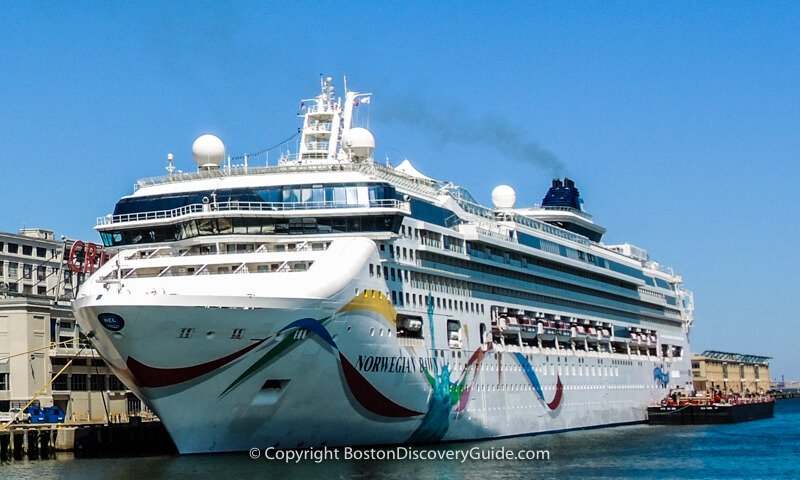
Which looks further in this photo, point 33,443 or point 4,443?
point 33,443

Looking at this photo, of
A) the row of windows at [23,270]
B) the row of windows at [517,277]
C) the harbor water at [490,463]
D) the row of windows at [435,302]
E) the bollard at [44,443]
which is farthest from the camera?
the row of windows at [23,270]

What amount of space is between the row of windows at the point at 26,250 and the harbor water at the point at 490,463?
47.8m

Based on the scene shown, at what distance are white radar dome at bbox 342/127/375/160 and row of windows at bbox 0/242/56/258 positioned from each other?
50446 millimetres

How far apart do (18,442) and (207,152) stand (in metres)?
15.6

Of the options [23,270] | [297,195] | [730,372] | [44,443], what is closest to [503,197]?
[297,195]

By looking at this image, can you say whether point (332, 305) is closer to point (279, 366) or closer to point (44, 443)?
point (279, 366)

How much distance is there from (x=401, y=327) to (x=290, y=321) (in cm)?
951

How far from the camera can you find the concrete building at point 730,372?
141500 mm

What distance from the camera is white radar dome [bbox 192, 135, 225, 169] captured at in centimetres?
5394

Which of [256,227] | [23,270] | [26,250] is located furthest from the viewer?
[26,250]

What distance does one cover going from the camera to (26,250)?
98.8m

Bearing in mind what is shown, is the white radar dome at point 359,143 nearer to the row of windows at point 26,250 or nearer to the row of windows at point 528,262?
the row of windows at point 528,262

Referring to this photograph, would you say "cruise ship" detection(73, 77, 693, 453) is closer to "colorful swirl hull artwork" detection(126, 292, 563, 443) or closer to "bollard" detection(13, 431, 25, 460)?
"colorful swirl hull artwork" detection(126, 292, 563, 443)

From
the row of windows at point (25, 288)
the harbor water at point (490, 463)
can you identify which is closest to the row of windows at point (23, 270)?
the row of windows at point (25, 288)
